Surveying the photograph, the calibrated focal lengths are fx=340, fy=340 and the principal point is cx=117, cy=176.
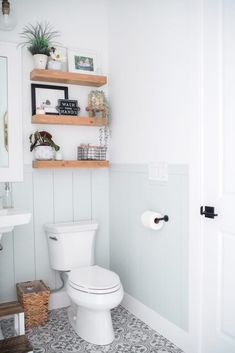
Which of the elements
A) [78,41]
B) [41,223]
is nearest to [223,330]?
[41,223]

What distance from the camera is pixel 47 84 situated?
285 cm

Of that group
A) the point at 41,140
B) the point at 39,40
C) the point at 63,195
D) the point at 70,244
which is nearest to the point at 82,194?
the point at 63,195

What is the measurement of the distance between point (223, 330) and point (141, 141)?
1.39 metres

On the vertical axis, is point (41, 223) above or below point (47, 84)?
below

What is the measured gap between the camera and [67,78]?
277cm

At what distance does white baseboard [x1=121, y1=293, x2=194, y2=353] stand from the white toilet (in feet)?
1.10

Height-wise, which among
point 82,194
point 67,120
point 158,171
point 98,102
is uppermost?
point 98,102

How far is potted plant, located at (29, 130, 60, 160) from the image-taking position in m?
Answer: 2.68

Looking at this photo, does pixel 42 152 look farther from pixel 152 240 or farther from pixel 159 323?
pixel 159 323

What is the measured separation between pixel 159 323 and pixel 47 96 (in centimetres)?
197

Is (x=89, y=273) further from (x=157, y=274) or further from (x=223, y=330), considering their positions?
(x=223, y=330)

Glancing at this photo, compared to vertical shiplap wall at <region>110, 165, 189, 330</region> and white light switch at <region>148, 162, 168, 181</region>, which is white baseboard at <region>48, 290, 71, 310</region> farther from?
white light switch at <region>148, 162, 168, 181</region>

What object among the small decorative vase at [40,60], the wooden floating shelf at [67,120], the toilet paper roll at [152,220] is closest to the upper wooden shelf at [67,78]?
the small decorative vase at [40,60]

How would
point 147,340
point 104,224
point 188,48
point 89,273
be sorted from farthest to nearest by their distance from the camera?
1. point 104,224
2. point 89,273
3. point 147,340
4. point 188,48
